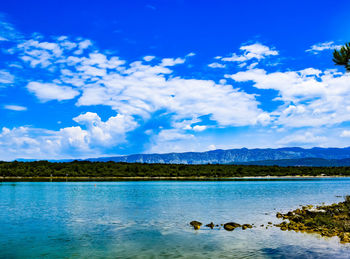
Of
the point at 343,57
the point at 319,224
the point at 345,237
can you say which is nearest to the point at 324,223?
the point at 319,224

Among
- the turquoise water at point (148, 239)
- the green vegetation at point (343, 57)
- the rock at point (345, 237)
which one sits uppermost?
the green vegetation at point (343, 57)

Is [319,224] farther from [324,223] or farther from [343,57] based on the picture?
[343,57]

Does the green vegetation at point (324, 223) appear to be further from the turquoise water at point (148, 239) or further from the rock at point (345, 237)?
the turquoise water at point (148, 239)

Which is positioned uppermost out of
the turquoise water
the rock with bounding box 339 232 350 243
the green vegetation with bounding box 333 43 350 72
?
the green vegetation with bounding box 333 43 350 72

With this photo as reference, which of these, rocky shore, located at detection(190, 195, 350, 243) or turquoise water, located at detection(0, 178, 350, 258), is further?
rocky shore, located at detection(190, 195, 350, 243)

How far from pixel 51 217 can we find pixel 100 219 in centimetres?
673

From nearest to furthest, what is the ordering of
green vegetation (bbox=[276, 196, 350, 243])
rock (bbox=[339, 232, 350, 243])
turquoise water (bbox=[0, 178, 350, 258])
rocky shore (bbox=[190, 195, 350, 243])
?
1. turquoise water (bbox=[0, 178, 350, 258])
2. rock (bbox=[339, 232, 350, 243])
3. green vegetation (bbox=[276, 196, 350, 243])
4. rocky shore (bbox=[190, 195, 350, 243])

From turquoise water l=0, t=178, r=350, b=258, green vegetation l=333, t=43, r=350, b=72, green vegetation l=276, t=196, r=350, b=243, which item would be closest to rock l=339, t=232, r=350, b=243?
green vegetation l=276, t=196, r=350, b=243

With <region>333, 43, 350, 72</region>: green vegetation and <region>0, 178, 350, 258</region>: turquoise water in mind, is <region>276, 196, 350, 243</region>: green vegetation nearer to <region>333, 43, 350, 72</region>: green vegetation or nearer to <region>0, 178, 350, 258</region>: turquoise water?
<region>0, 178, 350, 258</region>: turquoise water

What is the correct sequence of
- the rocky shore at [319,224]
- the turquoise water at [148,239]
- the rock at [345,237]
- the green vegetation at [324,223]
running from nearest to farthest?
the turquoise water at [148,239] < the rock at [345,237] < the green vegetation at [324,223] < the rocky shore at [319,224]

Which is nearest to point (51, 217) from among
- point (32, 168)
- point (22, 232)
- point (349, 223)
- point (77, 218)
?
point (77, 218)

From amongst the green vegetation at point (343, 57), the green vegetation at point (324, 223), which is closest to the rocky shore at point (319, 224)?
the green vegetation at point (324, 223)

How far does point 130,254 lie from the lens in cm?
2362

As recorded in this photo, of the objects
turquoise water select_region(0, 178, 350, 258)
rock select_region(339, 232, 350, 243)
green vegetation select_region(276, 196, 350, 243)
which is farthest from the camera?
green vegetation select_region(276, 196, 350, 243)
